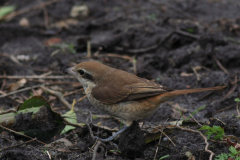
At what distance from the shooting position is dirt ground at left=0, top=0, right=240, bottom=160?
3.63m

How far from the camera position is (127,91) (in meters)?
4.08

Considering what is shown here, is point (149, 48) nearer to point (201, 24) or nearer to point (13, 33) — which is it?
point (201, 24)

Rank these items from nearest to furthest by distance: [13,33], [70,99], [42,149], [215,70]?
[42,149] → [70,99] → [215,70] → [13,33]

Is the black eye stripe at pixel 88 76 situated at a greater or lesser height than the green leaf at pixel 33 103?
greater

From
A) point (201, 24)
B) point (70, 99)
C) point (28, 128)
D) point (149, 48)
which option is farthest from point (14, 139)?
point (201, 24)

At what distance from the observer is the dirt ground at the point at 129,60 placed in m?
3.63

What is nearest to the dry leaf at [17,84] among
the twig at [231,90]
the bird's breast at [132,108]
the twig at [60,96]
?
the twig at [60,96]

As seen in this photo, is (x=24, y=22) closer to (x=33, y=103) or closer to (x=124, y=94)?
(x=33, y=103)

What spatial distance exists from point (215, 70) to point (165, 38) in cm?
138

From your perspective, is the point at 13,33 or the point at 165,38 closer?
the point at 165,38

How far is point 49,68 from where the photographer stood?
21.4ft

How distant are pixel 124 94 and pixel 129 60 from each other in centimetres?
280

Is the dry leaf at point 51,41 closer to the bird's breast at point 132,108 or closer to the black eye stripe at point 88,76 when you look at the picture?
the black eye stripe at point 88,76

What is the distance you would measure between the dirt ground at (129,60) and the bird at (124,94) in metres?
0.25
